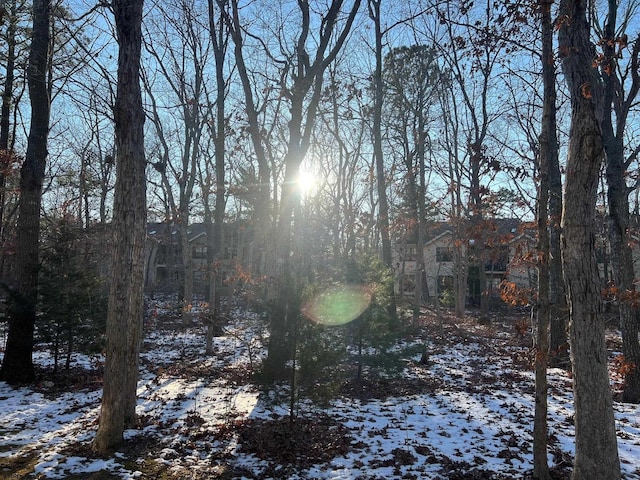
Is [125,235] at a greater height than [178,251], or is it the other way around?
[178,251]

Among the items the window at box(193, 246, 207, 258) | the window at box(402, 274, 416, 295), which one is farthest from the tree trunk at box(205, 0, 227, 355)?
the window at box(193, 246, 207, 258)

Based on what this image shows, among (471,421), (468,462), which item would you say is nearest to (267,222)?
(471,421)

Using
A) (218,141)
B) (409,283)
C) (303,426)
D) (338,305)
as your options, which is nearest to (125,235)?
(303,426)

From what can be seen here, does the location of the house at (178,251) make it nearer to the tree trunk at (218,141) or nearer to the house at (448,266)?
the house at (448,266)

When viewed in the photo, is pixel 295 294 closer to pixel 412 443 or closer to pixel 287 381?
pixel 287 381

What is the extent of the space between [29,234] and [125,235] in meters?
4.60

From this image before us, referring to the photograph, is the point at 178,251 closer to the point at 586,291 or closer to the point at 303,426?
the point at 303,426

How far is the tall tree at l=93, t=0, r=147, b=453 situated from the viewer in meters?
5.26

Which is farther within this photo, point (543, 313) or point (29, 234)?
point (29, 234)

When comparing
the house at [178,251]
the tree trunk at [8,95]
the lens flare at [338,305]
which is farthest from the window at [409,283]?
the tree trunk at [8,95]

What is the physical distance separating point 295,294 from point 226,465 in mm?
2190

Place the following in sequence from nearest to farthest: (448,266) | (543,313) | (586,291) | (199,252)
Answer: (586,291) < (543,313) < (448,266) < (199,252)

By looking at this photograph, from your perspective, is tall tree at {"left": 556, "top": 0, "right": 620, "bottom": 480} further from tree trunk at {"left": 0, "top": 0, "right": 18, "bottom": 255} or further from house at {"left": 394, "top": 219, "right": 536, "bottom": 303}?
tree trunk at {"left": 0, "top": 0, "right": 18, "bottom": 255}

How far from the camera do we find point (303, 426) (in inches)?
238
